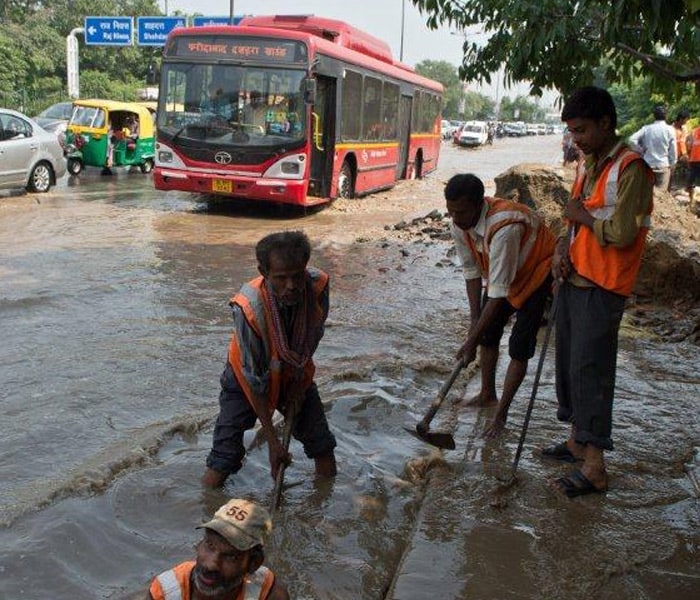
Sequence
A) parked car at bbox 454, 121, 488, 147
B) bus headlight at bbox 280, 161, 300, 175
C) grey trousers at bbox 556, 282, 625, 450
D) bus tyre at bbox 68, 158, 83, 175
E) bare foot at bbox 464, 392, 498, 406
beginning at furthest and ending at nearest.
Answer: parked car at bbox 454, 121, 488, 147 → bus tyre at bbox 68, 158, 83, 175 → bus headlight at bbox 280, 161, 300, 175 → bare foot at bbox 464, 392, 498, 406 → grey trousers at bbox 556, 282, 625, 450

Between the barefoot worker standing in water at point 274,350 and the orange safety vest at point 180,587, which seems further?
the barefoot worker standing in water at point 274,350

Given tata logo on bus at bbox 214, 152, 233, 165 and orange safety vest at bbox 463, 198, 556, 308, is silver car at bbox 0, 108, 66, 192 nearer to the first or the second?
tata logo on bus at bbox 214, 152, 233, 165

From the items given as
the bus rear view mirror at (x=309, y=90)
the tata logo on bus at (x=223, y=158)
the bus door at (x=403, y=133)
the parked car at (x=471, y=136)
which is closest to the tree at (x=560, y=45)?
the bus rear view mirror at (x=309, y=90)

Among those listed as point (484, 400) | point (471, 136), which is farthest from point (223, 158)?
point (471, 136)

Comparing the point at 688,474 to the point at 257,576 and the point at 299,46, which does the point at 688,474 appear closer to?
the point at 257,576

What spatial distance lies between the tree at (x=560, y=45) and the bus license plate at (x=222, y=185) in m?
7.67

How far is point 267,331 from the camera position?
3328mm

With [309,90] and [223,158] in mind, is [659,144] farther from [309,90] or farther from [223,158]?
[223,158]

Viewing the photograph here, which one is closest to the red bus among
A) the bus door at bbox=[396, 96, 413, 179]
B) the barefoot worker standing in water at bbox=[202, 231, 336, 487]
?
the bus door at bbox=[396, 96, 413, 179]

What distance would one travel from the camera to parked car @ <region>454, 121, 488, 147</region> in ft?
150

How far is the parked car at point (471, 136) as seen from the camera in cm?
4584

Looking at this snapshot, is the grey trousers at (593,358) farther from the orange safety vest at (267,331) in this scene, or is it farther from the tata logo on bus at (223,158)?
the tata logo on bus at (223,158)

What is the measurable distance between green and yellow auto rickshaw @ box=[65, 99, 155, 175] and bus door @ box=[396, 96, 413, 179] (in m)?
6.22

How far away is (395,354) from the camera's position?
6.31 m
